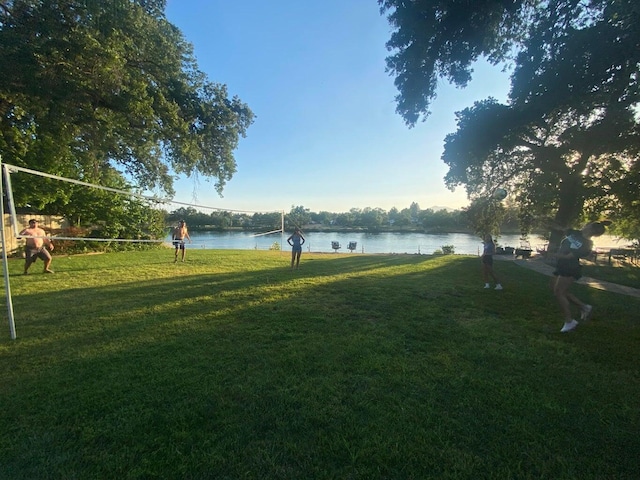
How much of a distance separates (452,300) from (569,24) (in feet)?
24.0

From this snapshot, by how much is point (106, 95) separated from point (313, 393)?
1016 cm

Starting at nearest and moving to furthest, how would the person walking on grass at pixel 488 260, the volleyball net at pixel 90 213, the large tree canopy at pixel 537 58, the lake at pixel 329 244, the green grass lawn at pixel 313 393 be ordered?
the green grass lawn at pixel 313 393, the large tree canopy at pixel 537 58, the person walking on grass at pixel 488 260, the volleyball net at pixel 90 213, the lake at pixel 329 244

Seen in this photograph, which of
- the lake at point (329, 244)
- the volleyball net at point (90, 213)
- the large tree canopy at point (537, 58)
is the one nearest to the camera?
the large tree canopy at point (537, 58)

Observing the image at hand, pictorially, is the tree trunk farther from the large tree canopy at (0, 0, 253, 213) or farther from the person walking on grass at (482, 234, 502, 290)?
the large tree canopy at (0, 0, 253, 213)

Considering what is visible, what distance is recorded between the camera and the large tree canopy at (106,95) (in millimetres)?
7832

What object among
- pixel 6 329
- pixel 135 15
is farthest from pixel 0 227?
pixel 135 15

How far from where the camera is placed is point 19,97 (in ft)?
27.7

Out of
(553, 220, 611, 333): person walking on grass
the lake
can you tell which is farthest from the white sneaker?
the lake

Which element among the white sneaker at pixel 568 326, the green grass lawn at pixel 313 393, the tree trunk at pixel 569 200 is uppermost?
the tree trunk at pixel 569 200

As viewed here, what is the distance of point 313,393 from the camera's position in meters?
2.98

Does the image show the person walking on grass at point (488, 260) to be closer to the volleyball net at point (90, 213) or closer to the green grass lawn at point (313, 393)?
the green grass lawn at point (313, 393)

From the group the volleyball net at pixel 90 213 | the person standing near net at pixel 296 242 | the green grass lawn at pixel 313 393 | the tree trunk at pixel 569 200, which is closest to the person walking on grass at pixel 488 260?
the green grass lawn at pixel 313 393

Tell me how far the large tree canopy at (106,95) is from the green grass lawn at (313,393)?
19.0 feet

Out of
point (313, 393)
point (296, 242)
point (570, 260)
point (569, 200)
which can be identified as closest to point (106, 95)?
point (296, 242)
